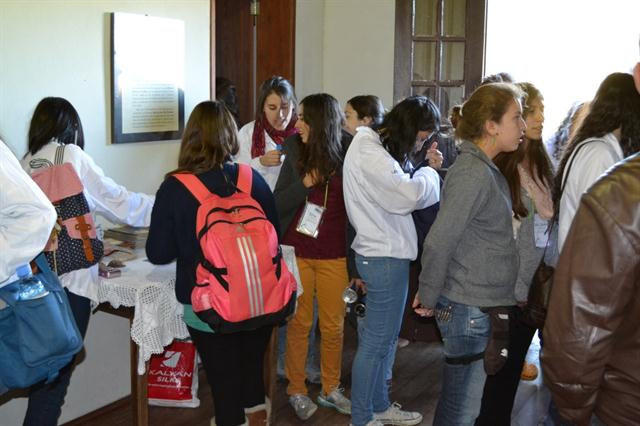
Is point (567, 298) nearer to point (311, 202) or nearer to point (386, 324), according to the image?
point (386, 324)

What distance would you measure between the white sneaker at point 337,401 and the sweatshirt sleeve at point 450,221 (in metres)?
1.30

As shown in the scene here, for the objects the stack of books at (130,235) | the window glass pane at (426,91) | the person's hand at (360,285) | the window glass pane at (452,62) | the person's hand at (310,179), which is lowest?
the person's hand at (360,285)

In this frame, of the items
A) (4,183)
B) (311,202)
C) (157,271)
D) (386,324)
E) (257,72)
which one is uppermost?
(257,72)

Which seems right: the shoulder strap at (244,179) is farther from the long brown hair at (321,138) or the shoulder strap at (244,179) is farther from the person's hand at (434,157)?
the person's hand at (434,157)

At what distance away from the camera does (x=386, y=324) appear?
2908 mm

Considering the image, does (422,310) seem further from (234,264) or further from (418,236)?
(418,236)

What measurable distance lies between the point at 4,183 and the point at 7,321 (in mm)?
376

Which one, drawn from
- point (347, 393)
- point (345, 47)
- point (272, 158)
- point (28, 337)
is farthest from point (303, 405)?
point (345, 47)

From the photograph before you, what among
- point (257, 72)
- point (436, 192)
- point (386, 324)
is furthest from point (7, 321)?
point (257, 72)

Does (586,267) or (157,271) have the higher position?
(586,267)

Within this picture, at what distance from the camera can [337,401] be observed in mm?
3414

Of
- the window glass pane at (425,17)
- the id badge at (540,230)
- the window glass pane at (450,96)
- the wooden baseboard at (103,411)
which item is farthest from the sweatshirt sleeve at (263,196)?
the window glass pane at (425,17)

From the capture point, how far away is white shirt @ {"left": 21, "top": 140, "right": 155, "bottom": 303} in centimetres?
265

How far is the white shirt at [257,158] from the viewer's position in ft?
11.8
